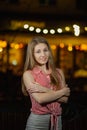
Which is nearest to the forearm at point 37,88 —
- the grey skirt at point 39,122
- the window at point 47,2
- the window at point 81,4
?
the grey skirt at point 39,122

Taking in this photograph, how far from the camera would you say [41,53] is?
12.4 feet

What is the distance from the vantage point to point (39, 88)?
12.1 ft

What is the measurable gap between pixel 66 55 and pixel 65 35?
216 centimetres

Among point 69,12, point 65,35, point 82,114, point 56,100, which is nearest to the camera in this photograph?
point 56,100

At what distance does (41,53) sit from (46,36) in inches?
540

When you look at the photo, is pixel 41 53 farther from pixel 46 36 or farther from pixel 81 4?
pixel 81 4

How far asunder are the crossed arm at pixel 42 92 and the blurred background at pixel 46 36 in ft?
34.9

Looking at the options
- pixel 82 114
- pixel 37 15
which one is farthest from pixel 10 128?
pixel 37 15

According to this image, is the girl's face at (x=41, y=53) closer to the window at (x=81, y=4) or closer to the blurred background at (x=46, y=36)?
the blurred background at (x=46, y=36)

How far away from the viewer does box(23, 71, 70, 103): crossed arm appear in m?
3.64

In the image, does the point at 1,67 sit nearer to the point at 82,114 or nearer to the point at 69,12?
the point at 69,12

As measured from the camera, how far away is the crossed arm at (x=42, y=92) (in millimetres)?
3637

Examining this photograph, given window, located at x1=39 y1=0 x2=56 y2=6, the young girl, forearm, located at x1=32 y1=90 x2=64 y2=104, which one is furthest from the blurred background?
forearm, located at x1=32 y1=90 x2=64 y2=104

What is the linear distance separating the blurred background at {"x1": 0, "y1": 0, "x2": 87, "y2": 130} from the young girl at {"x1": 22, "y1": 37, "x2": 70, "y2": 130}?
1060 centimetres
